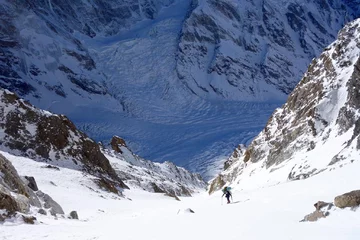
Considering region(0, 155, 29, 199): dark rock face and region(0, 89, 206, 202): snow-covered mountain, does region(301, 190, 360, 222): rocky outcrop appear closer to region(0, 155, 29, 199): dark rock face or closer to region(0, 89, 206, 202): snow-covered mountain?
region(0, 155, 29, 199): dark rock face

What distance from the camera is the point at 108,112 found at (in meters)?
145

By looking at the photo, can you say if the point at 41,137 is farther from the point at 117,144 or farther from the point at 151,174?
the point at 117,144

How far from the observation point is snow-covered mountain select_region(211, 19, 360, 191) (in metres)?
29.2

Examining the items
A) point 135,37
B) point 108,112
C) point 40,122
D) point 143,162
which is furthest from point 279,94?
point 40,122

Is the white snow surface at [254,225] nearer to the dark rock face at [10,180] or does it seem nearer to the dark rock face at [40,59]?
the dark rock face at [10,180]

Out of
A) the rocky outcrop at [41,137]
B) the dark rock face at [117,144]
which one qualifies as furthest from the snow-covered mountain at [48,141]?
the dark rock face at [117,144]

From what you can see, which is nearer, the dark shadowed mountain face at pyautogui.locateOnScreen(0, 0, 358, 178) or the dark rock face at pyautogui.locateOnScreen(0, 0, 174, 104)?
the dark shadowed mountain face at pyautogui.locateOnScreen(0, 0, 358, 178)

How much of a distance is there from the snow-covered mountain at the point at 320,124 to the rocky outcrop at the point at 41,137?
18174 millimetres

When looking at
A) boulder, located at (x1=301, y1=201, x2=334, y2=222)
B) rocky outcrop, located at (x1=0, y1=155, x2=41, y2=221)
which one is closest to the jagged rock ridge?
rocky outcrop, located at (x1=0, y1=155, x2=41, y2=221)

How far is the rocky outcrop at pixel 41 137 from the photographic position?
154 ft

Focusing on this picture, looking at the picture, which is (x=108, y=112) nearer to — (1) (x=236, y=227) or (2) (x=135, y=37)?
(2) (x=135, y=37)

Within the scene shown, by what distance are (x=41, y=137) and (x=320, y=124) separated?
28.2 metres

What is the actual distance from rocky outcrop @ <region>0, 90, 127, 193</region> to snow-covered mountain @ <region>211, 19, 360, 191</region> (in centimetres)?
1817

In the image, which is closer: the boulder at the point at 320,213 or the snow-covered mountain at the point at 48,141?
the boulder at the point at 320,213
